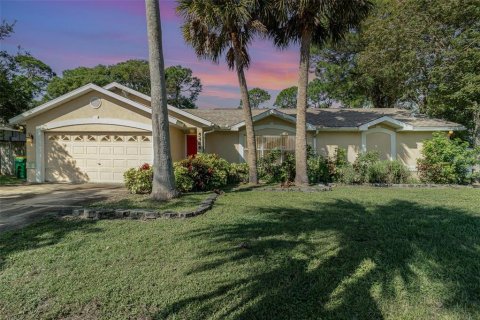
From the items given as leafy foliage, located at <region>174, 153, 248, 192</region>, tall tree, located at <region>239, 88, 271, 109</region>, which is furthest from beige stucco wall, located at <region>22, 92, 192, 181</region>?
tall tree, located at <region>239, 88, 271, 109</region>

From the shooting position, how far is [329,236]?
5.93 meters

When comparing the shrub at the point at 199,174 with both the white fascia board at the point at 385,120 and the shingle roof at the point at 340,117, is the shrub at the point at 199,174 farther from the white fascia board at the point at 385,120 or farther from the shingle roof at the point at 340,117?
the white fascia board at the point at 385,120

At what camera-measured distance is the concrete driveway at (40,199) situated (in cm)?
761

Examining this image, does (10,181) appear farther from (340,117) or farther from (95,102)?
(340,117)

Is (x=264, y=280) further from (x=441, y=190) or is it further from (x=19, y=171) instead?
(x=19, y=171)

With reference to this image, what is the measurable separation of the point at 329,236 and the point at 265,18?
1036 cm

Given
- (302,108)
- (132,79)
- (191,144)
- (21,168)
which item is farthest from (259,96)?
(302,108)

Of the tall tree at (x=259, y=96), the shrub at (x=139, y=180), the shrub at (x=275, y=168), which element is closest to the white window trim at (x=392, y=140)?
the shrub at (x=275, y=168)

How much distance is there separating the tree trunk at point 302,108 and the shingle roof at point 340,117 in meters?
3.46

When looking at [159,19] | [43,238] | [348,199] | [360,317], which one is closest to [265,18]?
[159,19]

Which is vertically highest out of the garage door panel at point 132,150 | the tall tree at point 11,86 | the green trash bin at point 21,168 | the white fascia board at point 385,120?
the tall tree at point 11,86

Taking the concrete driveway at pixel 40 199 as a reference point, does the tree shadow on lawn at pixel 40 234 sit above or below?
below

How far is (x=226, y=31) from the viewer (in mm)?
13125

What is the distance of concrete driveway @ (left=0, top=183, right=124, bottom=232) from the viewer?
761 centimetres
